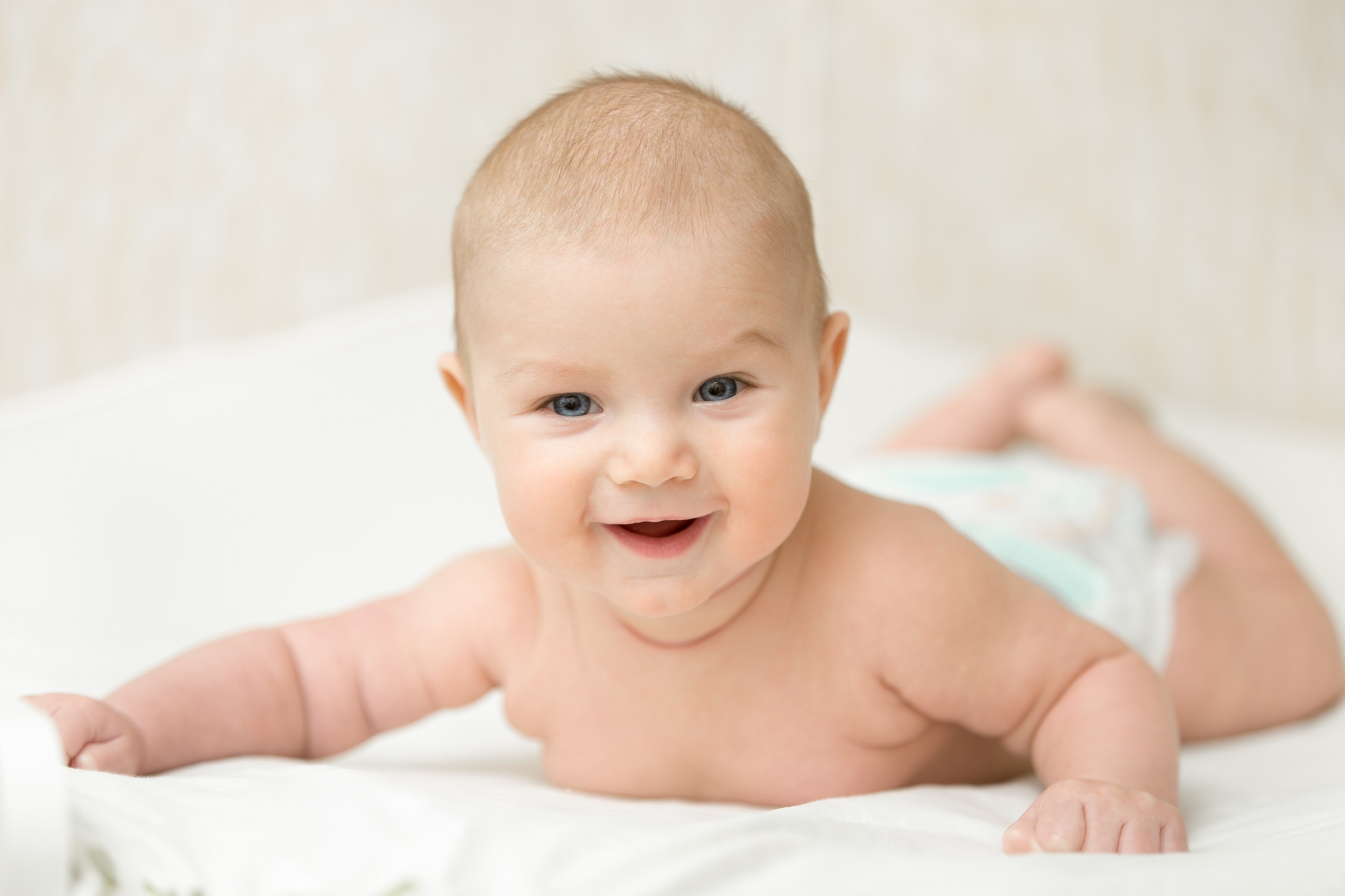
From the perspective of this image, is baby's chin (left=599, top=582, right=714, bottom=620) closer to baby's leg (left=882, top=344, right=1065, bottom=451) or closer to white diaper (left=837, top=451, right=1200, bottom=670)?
white diaper (left=837, top=451, right=1200, bottom=670)

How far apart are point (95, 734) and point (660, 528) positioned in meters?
0.39

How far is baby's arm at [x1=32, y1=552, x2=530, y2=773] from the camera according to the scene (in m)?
0.93

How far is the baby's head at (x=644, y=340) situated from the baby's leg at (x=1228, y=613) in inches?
21.3

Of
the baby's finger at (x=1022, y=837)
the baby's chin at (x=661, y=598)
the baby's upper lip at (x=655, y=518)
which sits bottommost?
the baby's finger at (x=1022, y=837)

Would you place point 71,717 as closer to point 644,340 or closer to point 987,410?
point 644,340

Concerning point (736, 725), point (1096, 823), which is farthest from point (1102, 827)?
point (736, 725)

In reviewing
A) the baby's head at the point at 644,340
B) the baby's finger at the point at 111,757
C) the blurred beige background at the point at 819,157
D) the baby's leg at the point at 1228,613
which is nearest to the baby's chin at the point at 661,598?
the baby's head at the point at 644,340

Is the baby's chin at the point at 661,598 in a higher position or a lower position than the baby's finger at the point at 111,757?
higher

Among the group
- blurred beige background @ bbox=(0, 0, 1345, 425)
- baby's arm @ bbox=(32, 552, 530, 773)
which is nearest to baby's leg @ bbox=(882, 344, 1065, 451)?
blurred beige background @ bbox=(0, 0, 1345, 425)

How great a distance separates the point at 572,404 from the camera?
770 millimetres

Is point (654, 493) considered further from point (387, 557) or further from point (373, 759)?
point (387, 557)

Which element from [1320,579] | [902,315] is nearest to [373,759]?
[1320,579]

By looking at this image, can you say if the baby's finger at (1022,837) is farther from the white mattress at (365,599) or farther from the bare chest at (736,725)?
the bare chest at (736,725)

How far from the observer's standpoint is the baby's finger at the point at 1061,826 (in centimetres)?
71
